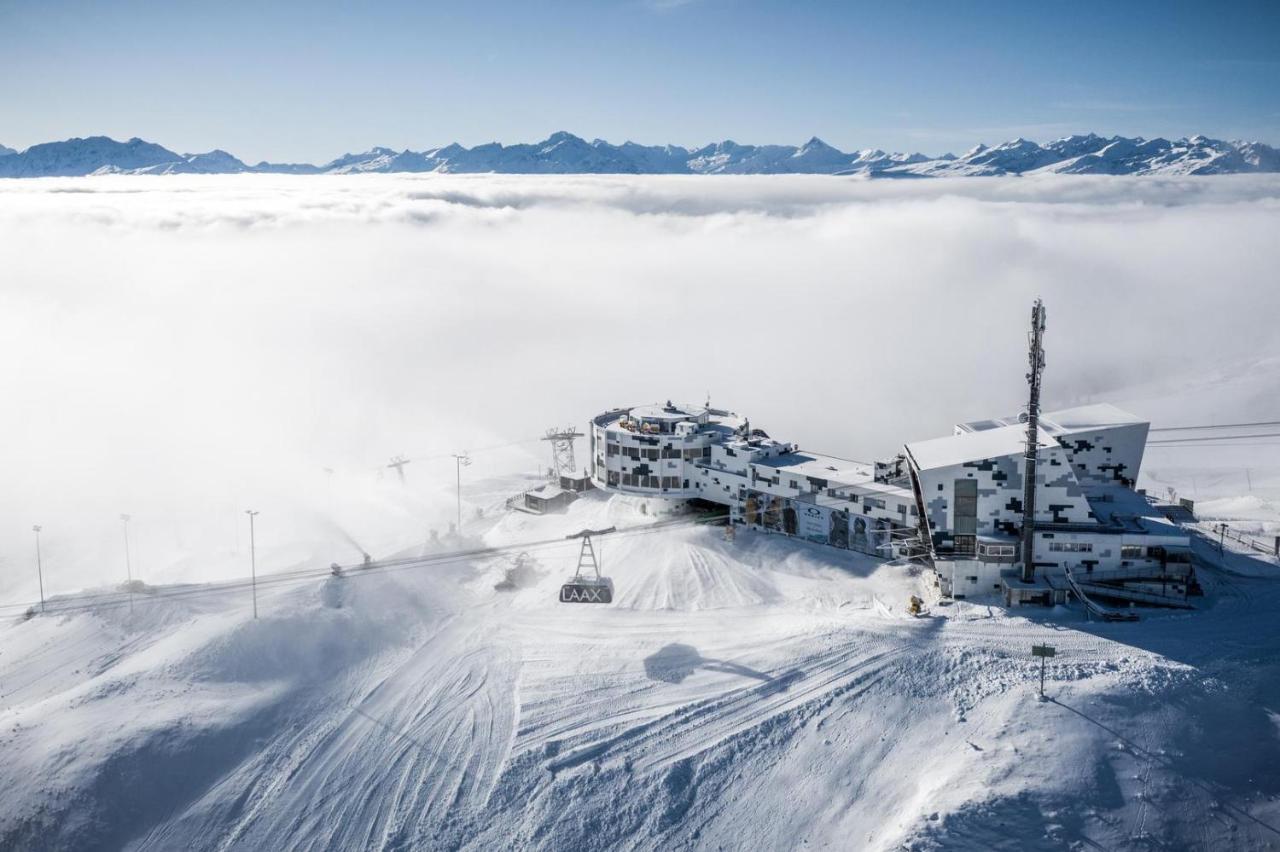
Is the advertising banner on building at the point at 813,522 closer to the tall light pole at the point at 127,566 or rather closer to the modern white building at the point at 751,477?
the modern white building at the point at 751,477

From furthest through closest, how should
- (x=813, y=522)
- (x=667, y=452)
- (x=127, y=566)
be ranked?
(x=127, y=566) < (x=667, y=452) < (x=813, y=522)

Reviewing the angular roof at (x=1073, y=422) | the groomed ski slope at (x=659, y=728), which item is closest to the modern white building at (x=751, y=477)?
the groomed ski slope at (x=659, y=728)

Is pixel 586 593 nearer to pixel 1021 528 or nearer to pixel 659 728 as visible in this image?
pixel 659 728

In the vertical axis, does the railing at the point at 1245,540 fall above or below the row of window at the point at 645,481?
below

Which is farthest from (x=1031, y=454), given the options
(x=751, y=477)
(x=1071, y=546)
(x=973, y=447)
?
(x=751, y=477)

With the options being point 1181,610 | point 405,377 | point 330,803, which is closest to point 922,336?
point 405,377
